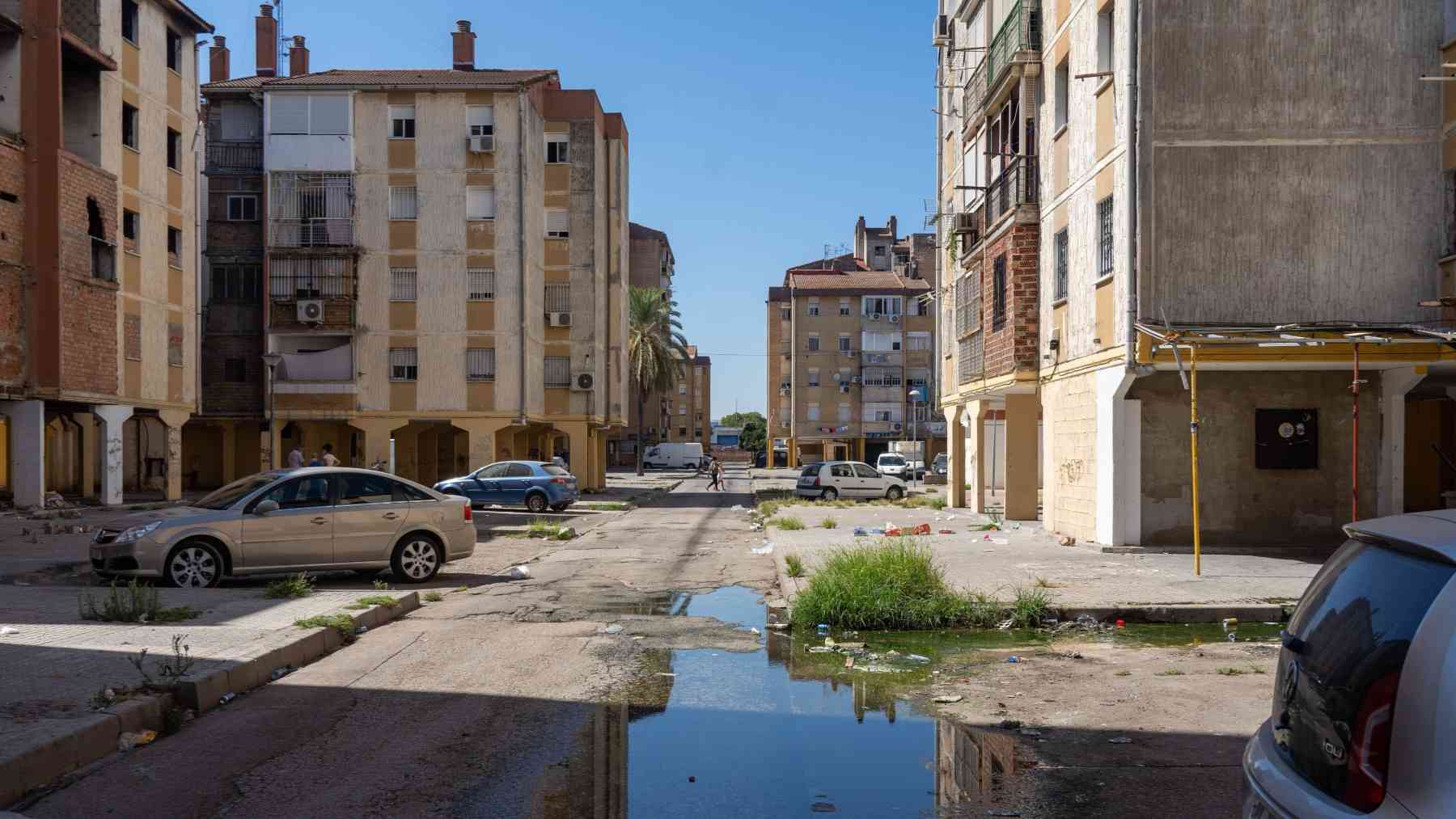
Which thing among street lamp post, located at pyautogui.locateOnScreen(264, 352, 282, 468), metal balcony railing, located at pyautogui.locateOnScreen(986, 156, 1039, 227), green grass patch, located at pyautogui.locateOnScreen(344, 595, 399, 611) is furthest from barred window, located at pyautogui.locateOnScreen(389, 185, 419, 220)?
green grass patch, located at pyautogui.locateOnScreen(344, 595, 399, 611)

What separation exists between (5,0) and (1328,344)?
29.3 meters

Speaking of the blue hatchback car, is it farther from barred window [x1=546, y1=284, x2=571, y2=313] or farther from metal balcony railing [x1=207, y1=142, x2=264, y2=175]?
metal balcony railing [x1=207, y1=142, x2=264, y2=175]

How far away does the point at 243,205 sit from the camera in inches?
1709

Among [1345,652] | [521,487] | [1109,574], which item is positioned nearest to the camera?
[1345,652]

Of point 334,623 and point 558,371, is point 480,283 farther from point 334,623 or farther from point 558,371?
point 334,623

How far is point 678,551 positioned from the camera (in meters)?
21.0

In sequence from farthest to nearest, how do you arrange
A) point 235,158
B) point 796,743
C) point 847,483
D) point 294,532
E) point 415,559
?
point 235,158
point 847,483
point 415,559
point 294,532
point 796,743

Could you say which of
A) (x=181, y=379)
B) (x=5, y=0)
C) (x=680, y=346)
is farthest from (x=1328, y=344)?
(x=680, y=346)

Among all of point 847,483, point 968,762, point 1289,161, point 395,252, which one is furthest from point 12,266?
point 968,762

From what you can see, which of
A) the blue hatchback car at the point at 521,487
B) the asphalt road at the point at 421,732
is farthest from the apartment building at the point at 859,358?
the asphalt road at the point at 421,732

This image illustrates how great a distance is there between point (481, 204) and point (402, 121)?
409 centimetres

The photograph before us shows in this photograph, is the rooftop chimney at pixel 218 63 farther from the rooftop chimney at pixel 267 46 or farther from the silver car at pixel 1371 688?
the silver car at pixel 1371 688

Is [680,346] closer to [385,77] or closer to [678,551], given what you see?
[385,77]

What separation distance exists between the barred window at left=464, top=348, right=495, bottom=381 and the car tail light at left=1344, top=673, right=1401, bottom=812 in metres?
40.9
